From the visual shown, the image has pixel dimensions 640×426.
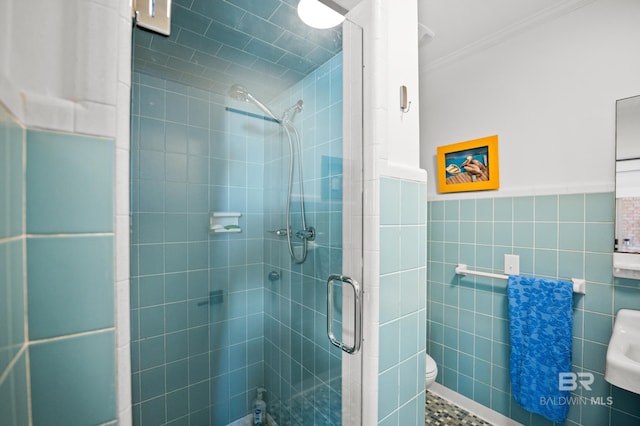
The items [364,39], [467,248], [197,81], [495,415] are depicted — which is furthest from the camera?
[467,248]

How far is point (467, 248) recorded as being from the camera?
178cm

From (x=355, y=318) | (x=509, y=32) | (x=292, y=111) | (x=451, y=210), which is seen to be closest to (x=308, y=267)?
(x=355, y=318)

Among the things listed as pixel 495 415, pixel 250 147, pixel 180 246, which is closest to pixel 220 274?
pixel 180 246

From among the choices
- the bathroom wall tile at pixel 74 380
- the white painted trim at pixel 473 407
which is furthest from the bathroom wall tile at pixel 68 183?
the white painted trim at pixel 473 407

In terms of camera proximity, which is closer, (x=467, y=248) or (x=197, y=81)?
(x=197, y=81)

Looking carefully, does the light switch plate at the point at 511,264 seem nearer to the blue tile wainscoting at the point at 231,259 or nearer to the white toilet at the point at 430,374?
the white toilet at the point at 430,374

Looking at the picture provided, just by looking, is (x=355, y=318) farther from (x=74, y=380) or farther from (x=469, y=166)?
(x=469, y=166)

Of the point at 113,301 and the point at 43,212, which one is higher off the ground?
the point at 43,212

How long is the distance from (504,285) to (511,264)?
0.14m

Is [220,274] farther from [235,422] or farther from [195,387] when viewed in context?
[235,422]

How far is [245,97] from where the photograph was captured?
1217 mm

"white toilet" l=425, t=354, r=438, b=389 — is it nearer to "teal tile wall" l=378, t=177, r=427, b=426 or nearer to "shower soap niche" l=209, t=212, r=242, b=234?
"teal tile wall" l=378, t=177, r=427, b=426

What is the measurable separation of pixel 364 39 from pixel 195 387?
1.72 metres

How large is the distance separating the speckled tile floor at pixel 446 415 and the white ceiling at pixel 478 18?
2489 mm
